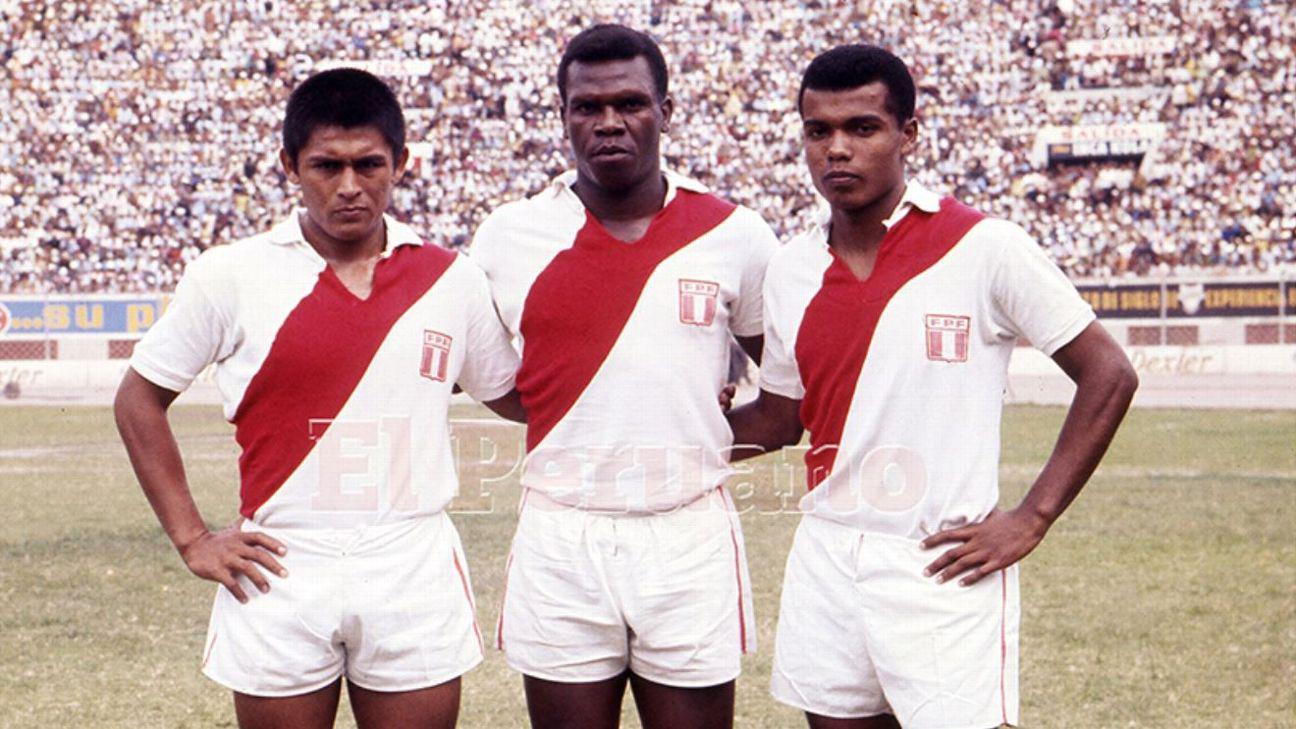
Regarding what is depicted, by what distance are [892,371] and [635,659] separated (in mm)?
967

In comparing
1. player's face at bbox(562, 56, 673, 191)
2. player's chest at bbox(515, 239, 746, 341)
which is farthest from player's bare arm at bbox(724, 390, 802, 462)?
player's face at bbox(562, 56, 673, 191)

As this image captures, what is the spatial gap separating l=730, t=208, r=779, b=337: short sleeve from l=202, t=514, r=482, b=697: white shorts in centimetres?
98

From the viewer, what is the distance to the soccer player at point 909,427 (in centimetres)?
355

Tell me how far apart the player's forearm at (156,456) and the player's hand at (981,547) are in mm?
1681

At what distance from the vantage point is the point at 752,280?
4.07 meters

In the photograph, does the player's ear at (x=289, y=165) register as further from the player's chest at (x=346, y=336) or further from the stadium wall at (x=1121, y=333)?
the stadium wall at (x=1121, y=333)

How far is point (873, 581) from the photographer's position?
3.58 meters

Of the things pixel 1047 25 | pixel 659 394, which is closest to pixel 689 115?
pixel 1047 25

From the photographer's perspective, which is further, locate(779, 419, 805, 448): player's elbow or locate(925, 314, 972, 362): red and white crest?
locate(779, 419, 805, 448): player's elbow

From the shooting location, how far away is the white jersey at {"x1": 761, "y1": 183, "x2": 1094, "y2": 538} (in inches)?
140

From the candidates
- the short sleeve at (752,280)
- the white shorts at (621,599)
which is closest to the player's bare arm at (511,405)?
the white shorts at (621,599)

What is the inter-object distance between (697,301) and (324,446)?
965 millimetres

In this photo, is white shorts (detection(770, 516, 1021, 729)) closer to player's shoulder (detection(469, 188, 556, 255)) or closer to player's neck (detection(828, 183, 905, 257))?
player's neck (detection(828, 183, 905, 257))

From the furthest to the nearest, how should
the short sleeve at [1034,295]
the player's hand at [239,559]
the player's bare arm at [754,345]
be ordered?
1. the player's bare arm at [754,345]
2. the player's hand at [239,559]
3. the short sleeve at [1034,295]
